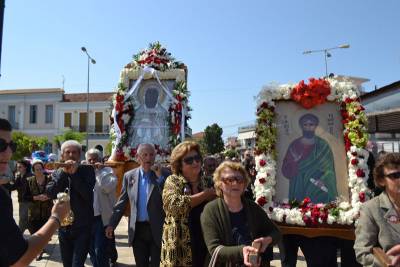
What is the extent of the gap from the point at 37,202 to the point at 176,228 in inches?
190

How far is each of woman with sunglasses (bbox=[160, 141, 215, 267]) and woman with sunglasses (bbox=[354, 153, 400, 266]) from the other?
4.18 ft

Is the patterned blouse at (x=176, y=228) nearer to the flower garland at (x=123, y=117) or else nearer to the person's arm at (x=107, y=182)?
the person's arm at (x=107, y=182)

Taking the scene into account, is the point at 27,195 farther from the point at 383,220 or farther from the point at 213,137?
the point at 213,137

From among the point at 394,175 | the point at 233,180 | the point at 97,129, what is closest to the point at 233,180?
the point at 233,180

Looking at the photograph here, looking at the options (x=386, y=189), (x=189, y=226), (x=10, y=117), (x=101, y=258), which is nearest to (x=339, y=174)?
(x=386, y=189)

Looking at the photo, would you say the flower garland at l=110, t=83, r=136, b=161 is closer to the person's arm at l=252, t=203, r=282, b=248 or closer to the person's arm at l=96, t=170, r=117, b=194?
the person's arm at l=96, t=170, r=117, b=194

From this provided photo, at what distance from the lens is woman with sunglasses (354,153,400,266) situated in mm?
3010

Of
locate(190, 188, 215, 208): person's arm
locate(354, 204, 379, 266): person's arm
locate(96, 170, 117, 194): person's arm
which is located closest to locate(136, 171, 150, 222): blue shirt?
locate(190, 188, 215, 208): person's arm

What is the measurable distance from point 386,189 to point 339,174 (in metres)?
1.61

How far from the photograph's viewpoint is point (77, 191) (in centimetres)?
504

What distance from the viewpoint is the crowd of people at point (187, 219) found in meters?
2.62

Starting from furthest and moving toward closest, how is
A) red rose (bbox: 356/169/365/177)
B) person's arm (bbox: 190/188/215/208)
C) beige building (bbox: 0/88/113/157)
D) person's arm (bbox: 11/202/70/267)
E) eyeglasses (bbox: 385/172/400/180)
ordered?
beige building (bbox: 0/88/113/157)
red rose (bbox: 356/169/365/177)
person's arm (bbox: 190/188/215/208)
eyeglasses (bbox: 385/172/400/180)
person's arm (bbox: 11/202/70/267)

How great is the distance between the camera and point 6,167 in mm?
2545

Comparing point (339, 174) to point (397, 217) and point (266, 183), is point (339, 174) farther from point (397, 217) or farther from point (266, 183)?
point (397, 217)
